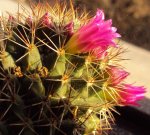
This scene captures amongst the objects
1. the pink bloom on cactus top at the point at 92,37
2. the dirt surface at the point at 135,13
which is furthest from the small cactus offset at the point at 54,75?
the dirt surface at the point at 135,13

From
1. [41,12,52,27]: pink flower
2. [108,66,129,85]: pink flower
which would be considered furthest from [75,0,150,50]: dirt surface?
[41,12,52,27]: pink flower

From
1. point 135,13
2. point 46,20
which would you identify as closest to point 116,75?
point 46,20

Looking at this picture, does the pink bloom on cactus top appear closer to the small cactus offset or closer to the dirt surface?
the small cactus offset

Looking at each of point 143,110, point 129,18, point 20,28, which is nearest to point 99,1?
point 129,18

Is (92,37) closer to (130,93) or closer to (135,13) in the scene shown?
(130,93)

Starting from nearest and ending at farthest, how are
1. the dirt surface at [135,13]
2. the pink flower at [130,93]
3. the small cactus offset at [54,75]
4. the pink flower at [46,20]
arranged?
the small cactus offset at [54,75] → the pink flower at [46,20] → the pink flower at [130,93] → the dirt surface at [135,13]

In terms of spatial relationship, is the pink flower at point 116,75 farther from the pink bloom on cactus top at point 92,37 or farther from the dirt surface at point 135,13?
the dirt surface at point 135,13

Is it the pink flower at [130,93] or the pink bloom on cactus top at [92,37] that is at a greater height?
the pink bloom on cactus top at [92,37]

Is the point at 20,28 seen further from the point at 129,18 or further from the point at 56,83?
the point at 129,18
